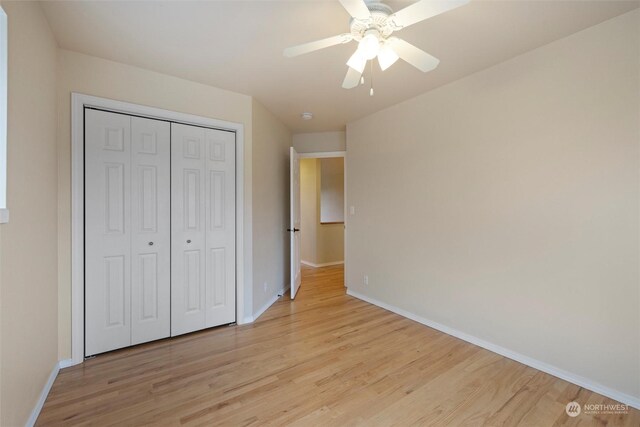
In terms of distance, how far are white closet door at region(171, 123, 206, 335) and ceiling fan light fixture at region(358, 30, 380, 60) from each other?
1.81 meters

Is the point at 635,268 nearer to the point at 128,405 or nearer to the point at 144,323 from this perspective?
the point at 128,405

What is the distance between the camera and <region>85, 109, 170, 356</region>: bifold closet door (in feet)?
7.40

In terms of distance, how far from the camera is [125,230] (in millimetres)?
2379

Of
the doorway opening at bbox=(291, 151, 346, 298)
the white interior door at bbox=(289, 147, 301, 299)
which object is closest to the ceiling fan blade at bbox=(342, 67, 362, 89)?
the white interior door at bbox=(289, 147, 301, 299)

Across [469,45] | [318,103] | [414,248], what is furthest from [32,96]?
[414,248]

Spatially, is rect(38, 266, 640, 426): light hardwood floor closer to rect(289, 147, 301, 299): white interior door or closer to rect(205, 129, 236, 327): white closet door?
rect(205, 129, 236, 327): white closet door

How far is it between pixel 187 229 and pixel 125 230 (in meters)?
0.48

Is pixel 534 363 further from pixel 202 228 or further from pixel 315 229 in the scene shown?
pixel 315 229

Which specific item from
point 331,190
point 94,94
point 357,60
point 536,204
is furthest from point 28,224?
point 331,190

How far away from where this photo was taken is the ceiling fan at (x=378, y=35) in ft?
4.31

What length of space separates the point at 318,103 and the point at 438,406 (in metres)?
2.92

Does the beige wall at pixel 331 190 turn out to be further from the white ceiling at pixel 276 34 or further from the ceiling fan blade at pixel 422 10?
the ceiling fan blade at pixel 422 10

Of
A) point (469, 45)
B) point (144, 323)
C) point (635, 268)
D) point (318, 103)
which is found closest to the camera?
point (635, 268)

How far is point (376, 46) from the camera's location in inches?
59.9
